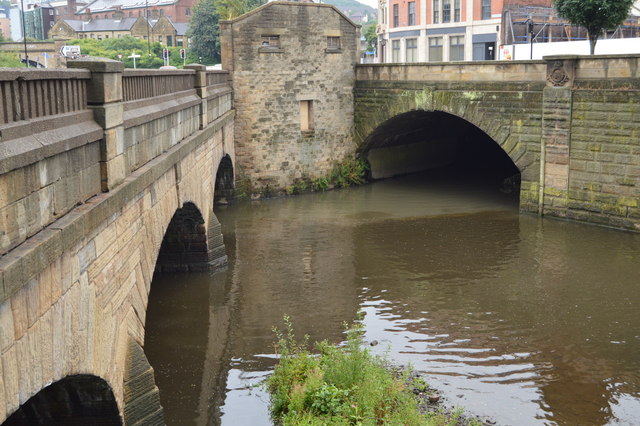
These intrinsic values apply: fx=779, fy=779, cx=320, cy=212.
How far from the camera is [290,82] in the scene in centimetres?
2838

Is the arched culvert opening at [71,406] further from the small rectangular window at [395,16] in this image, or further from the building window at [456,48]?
the small rectangular window at [395,16]

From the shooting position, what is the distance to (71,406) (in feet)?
25.9

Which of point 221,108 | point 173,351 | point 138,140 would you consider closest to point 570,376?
point 173,351

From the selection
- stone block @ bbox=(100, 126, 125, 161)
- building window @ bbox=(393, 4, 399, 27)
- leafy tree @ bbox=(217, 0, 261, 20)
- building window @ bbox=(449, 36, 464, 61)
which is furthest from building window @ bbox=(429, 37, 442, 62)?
stone block @ bbox=(100, 126, 125, 161)

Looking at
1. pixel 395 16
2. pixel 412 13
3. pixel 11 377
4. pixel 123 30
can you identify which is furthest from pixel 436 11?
pixel 11 377

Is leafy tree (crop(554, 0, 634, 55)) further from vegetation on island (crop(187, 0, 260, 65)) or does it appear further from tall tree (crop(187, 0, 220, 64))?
tall tree (crop(187, 0, 220, 64))

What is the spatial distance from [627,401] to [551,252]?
893 centimetres

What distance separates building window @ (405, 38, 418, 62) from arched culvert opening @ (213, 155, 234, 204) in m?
25.5

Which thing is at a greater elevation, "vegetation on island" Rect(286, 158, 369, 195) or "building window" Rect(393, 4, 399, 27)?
"building window" Rect(393, 4, 399, 27)

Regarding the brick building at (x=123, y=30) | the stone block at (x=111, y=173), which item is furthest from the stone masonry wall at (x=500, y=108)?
the brick building at (x=123, y=30)

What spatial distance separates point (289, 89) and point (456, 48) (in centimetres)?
2081

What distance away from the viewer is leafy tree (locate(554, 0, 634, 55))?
25.9 meters

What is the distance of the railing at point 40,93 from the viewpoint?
18.8ft

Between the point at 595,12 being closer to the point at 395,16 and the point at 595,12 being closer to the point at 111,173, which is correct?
the point at 111,173
